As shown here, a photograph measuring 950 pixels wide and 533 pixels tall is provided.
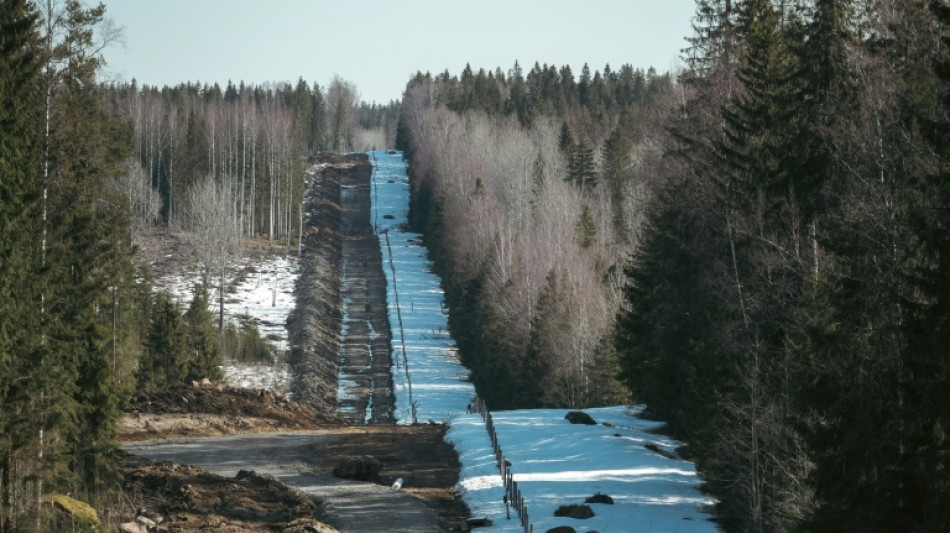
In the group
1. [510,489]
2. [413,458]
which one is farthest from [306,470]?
[510,489]

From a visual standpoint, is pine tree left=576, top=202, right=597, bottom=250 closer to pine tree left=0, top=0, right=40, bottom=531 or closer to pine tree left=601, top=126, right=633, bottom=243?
pine tree left=601, top=126, right=633, bottom=243

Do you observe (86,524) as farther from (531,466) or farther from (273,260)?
(273,260)

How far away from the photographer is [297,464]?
3678cm

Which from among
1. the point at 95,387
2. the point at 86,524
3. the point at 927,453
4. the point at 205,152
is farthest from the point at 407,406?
the point at 205,152

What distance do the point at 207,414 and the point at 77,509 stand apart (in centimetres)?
2132

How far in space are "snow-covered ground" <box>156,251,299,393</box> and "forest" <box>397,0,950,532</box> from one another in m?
14.0

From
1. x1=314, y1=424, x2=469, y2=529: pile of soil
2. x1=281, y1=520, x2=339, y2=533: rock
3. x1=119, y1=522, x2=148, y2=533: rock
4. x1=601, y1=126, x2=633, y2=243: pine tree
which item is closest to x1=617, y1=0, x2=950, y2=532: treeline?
x1=314, y1=424, x2=469, y2=529: pile of soil

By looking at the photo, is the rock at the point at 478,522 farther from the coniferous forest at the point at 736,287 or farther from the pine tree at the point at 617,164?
the pine tree at the point at 617,164

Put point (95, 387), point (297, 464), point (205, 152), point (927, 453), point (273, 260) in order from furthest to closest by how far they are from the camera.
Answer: point (205, 152) → point (273, 260) → point (297, 464) → point (95, 387) → point (927, 453)

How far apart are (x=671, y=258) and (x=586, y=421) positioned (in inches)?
318

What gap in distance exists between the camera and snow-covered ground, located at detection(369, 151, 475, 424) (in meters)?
63.2

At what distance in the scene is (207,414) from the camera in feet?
148

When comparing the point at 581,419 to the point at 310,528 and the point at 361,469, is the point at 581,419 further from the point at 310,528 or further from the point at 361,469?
the point at 310,528

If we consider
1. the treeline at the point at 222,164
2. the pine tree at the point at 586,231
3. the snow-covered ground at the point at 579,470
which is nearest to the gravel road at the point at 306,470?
the snow-covered ground at the point at 579,470
